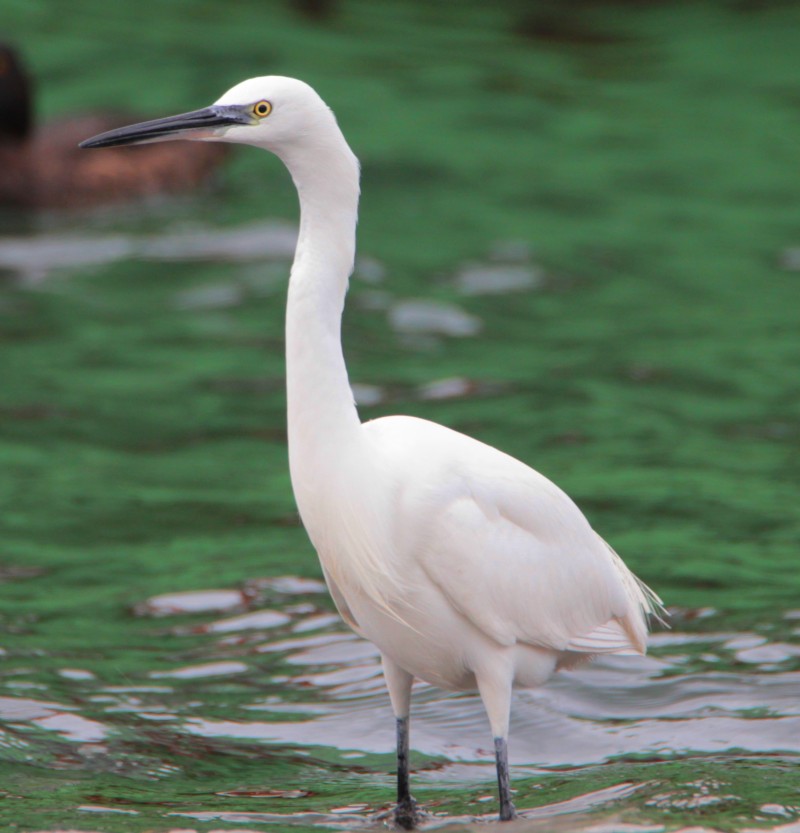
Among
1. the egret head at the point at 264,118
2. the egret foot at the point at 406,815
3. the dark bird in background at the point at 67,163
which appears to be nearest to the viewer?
the egret head at the point at 264,118

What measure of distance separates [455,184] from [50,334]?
4.65 m

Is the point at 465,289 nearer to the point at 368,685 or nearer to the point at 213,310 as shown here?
the point at 213,310

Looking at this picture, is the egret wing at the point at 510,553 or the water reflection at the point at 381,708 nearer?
the egret wing at the point at 510,553

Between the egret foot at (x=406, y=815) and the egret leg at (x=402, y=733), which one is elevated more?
the egret leg at (x=402, y=733)

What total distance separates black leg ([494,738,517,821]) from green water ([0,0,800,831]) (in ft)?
0.98

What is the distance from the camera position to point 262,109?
182 inches

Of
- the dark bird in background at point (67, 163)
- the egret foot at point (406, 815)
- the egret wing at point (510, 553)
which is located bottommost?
the egret foot at point (406, 815)

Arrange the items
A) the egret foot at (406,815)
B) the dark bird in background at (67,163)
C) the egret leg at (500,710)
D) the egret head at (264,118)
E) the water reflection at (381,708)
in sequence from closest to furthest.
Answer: the egret head at (264,118)
the egret leg at (500,710)
the egret foot at (406,815)
the water reflection at (381,708)
the dark bird in background at (67,163)

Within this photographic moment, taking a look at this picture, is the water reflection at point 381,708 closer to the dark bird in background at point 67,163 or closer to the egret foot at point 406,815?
the egret foot at point 406,815

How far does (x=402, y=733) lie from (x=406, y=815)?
0.26 meters

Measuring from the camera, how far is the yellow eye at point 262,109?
4.60m

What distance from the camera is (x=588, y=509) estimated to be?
880 centimetres

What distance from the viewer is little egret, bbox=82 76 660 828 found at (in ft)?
15.4

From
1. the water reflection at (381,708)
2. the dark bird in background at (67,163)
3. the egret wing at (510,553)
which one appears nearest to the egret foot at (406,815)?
the water reflection at (381,708)
